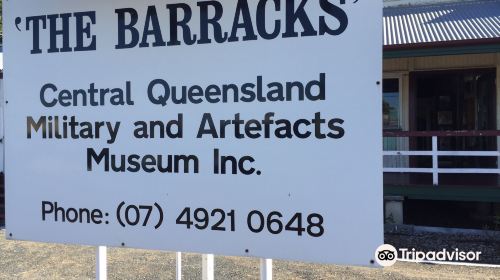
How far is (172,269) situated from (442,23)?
8076 millimetres

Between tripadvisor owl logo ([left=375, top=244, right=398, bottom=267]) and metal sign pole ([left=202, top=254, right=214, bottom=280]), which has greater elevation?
tripadvisor owl logo ([left=375, top=244, right=398, bottom=267])

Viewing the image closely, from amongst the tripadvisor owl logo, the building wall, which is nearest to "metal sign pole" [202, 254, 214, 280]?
the tripadvisor owl logo

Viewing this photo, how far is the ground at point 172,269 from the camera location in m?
5.70

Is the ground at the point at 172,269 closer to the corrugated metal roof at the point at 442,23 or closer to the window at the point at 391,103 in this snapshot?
the corrugated metal roof at the point at 442,23

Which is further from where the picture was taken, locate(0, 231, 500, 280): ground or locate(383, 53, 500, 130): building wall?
locate(383, 53, 500, 130): building wall

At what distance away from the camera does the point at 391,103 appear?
444 inches

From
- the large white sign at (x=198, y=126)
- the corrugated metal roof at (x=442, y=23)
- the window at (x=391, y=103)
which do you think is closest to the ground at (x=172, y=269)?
the large white sign at (x=198, y=126)

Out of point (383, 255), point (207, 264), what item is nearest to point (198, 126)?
point (207, 264)

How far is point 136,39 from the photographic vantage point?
239 cm

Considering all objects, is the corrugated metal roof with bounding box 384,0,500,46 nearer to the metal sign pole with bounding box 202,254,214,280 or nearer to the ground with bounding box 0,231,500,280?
the ground with bounding box 0,231,500,280

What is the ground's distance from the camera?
5703 mm

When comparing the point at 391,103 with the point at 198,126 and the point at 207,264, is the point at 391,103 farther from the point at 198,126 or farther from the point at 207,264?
the point at 198,126

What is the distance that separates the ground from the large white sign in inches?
130

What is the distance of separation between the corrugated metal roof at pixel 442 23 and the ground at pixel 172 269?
4.85 meters
